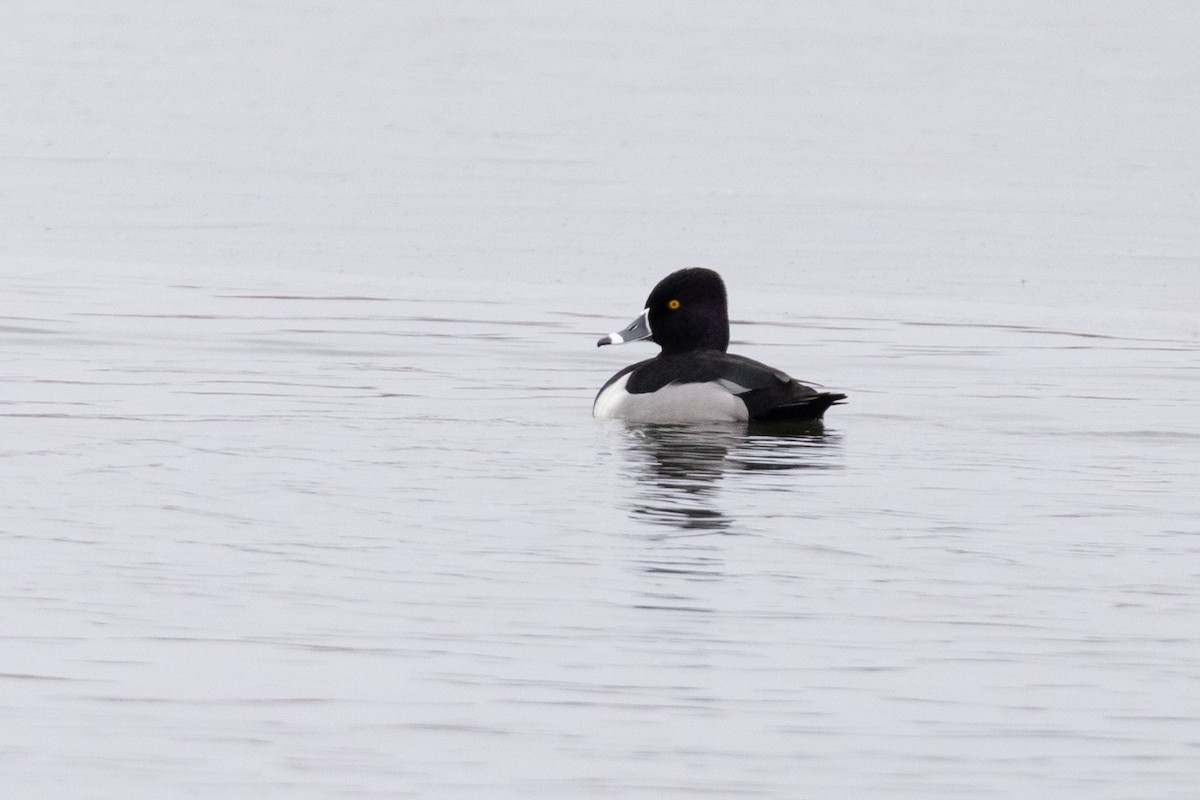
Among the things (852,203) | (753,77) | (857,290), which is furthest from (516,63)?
(857,290)

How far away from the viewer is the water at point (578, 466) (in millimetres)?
5387

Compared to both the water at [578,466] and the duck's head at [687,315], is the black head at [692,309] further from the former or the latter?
the water at [578,466]

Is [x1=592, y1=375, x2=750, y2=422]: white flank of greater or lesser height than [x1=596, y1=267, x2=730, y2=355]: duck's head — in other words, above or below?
below

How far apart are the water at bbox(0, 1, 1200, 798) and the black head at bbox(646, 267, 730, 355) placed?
0.71m

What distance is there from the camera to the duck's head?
1166 centimetres

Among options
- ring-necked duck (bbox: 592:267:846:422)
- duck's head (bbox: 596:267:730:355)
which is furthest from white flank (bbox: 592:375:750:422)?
duck's head (bbox: 596:267:730:355)

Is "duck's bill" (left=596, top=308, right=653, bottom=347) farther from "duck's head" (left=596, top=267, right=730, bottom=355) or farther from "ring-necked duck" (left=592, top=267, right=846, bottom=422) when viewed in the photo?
"ring-necked duck" (left=592, top=267, right=846, bottom=422)

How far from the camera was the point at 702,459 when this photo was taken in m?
9.62

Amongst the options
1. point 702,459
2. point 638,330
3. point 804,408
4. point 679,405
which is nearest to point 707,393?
point 679,405

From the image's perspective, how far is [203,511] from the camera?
7.97 metres

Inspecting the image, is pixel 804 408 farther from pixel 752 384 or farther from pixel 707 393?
pixel 707 393

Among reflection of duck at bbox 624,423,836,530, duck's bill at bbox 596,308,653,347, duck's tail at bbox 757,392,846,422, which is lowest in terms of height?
reflection of duck at bbox 624,423,836,530

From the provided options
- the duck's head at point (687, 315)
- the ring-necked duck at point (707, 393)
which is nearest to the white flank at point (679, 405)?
the ring-necked duck at point (707, 393)

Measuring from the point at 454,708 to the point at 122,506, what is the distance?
286 centimetres
